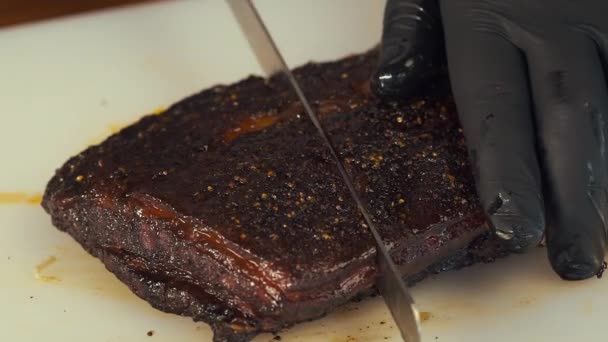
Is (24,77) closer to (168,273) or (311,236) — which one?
(168,273)

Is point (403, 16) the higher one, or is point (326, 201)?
point (403, 16)

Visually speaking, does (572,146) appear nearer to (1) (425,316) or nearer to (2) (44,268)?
(1) (425,316)

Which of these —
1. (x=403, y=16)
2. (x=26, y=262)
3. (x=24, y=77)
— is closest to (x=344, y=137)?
(x=403, y=16)

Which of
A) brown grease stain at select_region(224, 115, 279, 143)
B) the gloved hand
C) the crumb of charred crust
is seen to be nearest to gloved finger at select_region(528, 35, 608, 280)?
the gloved hand

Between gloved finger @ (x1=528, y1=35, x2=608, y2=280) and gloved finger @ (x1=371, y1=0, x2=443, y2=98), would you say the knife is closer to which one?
gloved finger @ (x1=371, y1=0, x2=443, y2=98)

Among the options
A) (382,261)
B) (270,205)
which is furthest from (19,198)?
(382,261)

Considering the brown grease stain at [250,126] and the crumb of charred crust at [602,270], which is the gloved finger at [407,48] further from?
the crumb of charred crust at [602,270]
